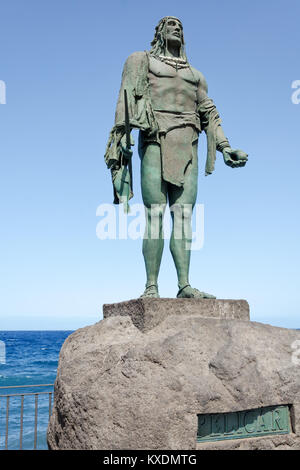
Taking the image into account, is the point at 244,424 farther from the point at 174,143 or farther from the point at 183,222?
the point at 174,143

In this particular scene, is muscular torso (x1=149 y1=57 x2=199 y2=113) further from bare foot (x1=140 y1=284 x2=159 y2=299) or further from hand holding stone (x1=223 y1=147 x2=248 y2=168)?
bare foot (x1=140 y1=284 x2=159 y2=299)

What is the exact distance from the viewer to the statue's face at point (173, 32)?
5.41 m

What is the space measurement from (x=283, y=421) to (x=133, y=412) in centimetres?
138

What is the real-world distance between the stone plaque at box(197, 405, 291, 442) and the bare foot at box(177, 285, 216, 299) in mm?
1124

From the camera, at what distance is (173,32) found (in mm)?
5406

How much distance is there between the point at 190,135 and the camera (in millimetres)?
5297

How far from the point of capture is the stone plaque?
3957 millimetres

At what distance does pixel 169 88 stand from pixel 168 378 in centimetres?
298

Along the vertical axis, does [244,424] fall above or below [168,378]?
below

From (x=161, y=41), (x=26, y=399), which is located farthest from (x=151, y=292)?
(x=26, y=399)

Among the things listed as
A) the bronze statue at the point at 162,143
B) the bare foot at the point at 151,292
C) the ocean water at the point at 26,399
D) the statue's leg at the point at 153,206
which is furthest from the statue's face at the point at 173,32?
the ocean water at the point at 26,399

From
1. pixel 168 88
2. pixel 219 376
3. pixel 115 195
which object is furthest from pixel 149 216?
pixel 219 376
